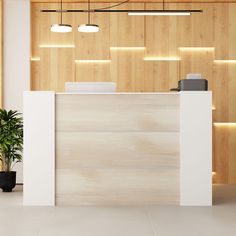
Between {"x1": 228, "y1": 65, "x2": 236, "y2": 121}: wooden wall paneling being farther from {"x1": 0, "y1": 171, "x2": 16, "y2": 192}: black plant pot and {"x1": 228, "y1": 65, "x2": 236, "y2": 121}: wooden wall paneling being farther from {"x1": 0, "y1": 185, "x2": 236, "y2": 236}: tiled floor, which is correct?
{"x1": 0, "y1": 171, "x2": 16, "y2": 192}: black plant pot

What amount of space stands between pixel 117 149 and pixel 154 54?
269cm

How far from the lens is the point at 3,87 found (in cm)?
793

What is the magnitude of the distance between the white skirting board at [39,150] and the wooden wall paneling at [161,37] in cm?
276

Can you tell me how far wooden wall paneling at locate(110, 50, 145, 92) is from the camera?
7.92 meters

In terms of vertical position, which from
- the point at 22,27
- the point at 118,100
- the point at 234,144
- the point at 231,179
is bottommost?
the point at 231,179

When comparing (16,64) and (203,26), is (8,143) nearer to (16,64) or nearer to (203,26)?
(16,64)

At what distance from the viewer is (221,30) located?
788 centimetres

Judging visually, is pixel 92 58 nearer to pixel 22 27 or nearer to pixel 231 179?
pixel 22 27

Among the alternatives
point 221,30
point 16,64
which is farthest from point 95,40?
point 221,30

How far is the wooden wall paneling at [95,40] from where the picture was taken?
791 cm

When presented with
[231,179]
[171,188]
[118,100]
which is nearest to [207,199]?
[171,188]

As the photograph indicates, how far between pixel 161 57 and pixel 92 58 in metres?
1.15

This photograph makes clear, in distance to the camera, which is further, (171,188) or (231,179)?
(231,179)

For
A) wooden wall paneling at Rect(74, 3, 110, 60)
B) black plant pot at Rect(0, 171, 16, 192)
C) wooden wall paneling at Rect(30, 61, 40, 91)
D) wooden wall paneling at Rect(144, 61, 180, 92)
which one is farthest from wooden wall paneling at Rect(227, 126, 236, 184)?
black plant pot at Rect(0, 171, 16, 192)
